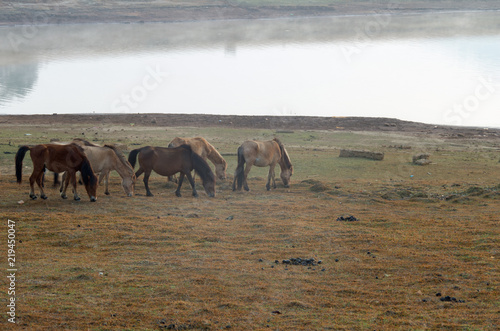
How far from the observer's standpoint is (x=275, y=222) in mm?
11922

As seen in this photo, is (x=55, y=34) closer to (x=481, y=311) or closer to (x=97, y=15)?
(x=97, y=15)

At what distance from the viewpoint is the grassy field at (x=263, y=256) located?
7297 mm

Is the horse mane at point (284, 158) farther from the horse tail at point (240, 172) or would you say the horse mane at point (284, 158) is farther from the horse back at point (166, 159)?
the horse back at point (166, 159)

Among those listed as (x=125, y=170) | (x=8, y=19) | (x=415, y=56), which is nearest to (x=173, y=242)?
(x=125, y=170)

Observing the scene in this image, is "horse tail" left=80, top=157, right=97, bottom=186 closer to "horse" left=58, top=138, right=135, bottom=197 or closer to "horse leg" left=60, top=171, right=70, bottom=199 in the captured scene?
"horse leg" left=60, top=171, right=70, bottom=199

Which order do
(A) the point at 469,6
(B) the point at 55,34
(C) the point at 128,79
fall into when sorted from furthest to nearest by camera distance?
(A) the point at 469,6 < (B) the point at 55,34 < (C) the point at 128,79

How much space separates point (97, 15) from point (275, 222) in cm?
5881

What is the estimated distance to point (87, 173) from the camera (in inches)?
506

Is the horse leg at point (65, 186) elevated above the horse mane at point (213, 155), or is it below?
below

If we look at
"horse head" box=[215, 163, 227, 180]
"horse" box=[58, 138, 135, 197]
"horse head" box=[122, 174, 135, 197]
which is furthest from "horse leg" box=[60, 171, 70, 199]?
"horse head" box=[215, 163, 227, 180]

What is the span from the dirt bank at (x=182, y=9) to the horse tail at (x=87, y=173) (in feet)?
174

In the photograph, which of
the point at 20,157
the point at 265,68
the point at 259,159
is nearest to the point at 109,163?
the point at 20,157

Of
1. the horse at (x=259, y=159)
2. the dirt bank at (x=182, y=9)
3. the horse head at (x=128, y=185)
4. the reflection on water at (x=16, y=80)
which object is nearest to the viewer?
the horse head at (x=128, y=185)

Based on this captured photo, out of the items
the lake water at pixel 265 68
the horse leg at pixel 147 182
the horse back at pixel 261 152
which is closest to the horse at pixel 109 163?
the horse leg at pixel 147 182
